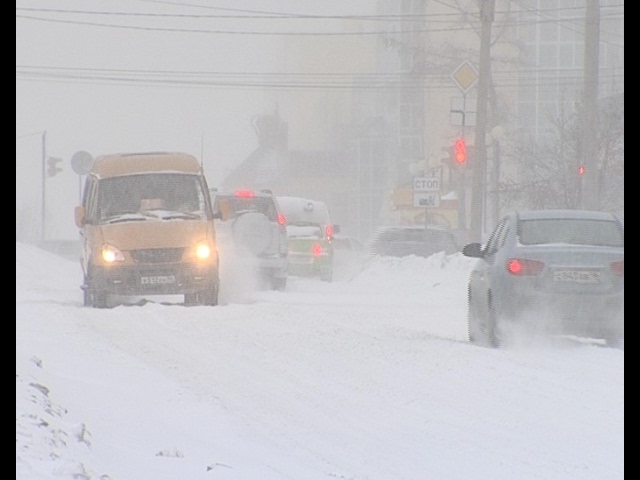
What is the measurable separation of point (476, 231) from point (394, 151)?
7204 cm

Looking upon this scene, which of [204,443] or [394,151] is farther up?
[394,151]

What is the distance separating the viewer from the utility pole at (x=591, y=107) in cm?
2758

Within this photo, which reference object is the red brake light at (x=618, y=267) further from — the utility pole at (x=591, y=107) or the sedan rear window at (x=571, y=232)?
the utility pole at (x=591, y=107)

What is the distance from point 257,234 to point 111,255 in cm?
644

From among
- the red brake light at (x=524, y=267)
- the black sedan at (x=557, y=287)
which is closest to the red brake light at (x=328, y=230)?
the black sedan at (x=557, y=287)

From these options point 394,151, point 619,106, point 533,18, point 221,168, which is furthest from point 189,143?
point 619,106

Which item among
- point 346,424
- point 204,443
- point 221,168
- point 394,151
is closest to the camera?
point 204,443

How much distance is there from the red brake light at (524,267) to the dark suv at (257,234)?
36.3 feet

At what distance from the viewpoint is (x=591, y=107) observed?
27.5 meters

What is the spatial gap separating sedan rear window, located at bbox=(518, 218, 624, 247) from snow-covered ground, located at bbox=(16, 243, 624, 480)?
1187 millimetres

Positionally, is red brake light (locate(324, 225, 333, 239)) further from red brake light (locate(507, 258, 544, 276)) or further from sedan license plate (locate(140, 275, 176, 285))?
red brake light (locate(507, 258, 544, 276))

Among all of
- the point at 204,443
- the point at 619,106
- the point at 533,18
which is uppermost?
the point at 533,18

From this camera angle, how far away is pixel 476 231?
33.9 m

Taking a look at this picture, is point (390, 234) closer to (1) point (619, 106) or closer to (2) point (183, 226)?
(1) point (619, 106)
